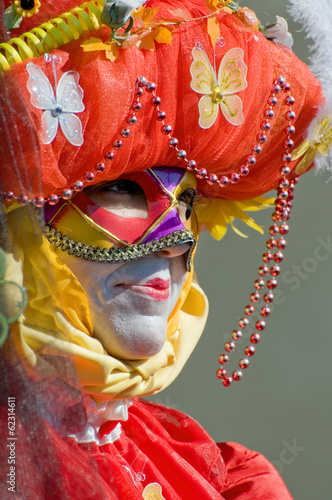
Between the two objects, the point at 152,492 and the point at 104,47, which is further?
the point at 152,492

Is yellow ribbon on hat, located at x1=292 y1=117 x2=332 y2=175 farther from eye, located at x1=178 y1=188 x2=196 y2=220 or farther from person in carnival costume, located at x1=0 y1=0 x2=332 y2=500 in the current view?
eye, located at x1=178 y1=188 x2=196 y2=220

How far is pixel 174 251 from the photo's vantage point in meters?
1.13

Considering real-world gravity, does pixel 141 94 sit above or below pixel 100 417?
above

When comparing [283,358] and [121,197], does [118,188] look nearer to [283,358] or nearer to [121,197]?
[121,197]

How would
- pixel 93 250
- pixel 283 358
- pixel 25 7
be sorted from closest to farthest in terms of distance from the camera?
pixel 25 7, pixel 93 250, pixel 283 358

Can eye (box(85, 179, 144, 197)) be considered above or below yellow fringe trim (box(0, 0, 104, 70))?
below

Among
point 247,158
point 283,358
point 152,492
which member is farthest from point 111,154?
point 283,358

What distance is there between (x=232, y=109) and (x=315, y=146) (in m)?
0.24

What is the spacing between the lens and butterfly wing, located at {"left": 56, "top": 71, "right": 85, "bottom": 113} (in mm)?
972

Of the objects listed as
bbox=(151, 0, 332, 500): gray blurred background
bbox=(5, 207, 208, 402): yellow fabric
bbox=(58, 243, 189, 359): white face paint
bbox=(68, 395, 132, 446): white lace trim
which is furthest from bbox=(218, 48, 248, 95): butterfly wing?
bbox=(151, 0, 332, 500): gray blurred background

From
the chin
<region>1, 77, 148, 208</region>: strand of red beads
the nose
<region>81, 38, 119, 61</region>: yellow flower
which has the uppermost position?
<region>81, 38, 119, 61</region>: yellow flower

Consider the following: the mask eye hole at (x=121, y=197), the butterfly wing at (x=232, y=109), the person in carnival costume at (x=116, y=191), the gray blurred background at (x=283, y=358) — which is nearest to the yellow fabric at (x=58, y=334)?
the person in carnival costume at (x=116, y=191)

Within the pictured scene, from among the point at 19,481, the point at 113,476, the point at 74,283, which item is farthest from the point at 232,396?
the point at 19,481

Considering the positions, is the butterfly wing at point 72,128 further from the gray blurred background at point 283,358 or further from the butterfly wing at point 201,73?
the gray blurred background at point 283,358
